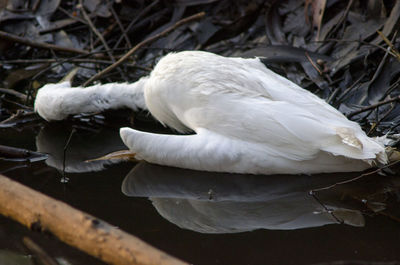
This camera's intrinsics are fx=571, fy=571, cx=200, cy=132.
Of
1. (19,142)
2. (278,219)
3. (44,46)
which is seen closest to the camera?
(278,219)

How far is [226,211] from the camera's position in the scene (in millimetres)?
3508

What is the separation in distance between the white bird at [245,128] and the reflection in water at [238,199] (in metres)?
0.09

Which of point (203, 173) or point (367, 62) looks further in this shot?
point (367, 62)

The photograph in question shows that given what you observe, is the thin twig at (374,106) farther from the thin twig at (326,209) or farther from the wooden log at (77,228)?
the wooden log at (77,228)

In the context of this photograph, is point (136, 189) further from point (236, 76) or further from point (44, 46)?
point (44, 46)

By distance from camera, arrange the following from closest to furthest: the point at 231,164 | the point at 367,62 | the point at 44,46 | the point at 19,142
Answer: the point at 231,164, the point at 19,142, the point at 367,62, the point at 44,46

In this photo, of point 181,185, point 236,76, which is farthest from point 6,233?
point 236,76

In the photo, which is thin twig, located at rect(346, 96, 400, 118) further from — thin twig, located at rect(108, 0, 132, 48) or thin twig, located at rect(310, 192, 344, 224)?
thin twig, located at rect(108, 0, 132, 48)

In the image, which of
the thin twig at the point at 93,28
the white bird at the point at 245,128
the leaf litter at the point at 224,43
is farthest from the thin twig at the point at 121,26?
the white bird at the point at 245,128

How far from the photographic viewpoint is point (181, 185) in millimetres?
3896

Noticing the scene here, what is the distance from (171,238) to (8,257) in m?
0.85

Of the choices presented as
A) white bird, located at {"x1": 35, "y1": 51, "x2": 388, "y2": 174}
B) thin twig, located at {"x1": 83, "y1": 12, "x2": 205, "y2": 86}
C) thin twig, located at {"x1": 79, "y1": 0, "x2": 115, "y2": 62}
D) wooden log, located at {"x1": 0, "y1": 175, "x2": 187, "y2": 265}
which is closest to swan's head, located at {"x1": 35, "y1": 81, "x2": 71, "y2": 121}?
thin twig, located at {"x1": 83, "y1": 12, "x2": 205, "y2": 86}

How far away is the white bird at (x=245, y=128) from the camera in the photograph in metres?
3.70

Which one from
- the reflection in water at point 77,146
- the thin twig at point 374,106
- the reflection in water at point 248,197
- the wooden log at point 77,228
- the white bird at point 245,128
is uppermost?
the wooden log at point 77,228
